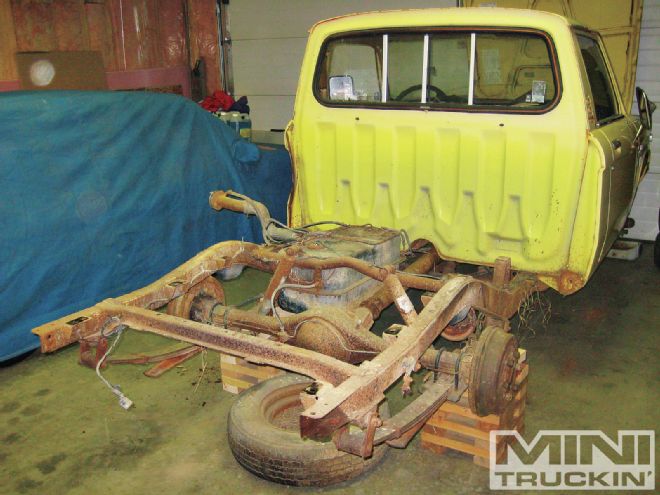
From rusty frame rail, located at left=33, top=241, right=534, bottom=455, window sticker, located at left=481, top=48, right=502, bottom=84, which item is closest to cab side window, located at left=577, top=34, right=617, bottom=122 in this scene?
window sticker, located at left=481, top=48, right=502, bottom=84

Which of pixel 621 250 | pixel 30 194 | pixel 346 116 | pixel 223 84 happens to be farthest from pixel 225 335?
pixel 223 84

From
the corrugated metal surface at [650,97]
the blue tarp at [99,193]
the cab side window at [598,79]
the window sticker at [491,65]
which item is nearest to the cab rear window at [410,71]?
the window sticker at [491,65]

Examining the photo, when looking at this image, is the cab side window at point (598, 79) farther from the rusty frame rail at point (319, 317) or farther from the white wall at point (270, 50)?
the white wall at point (270, 50)

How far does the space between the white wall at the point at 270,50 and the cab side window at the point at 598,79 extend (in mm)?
5006

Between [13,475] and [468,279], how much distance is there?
2.59m

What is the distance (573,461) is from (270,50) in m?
7.91

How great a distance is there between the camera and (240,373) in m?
3.84

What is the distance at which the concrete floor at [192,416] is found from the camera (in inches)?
121

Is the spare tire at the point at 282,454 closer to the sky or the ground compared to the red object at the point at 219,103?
closer to the ground

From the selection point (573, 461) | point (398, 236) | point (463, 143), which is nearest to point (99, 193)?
point (398, 236)

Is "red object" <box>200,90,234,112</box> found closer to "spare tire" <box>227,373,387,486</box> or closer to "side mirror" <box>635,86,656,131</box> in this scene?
"side mirror" <box>635,86,656,131</box>

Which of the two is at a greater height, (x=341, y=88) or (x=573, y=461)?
(x=341, y=88)

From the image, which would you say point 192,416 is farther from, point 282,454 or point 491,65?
point 491,65

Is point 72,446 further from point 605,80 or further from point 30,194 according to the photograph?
point 605,80
